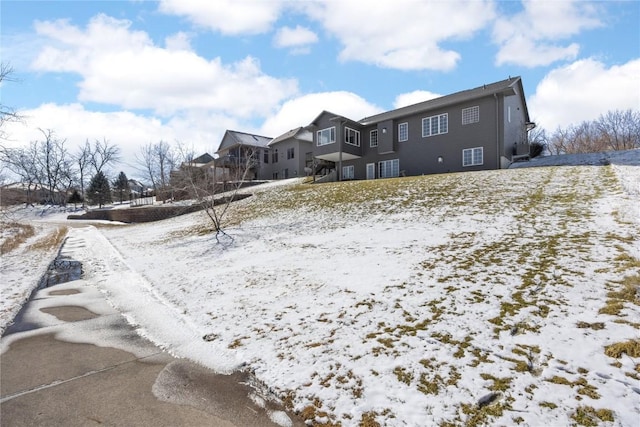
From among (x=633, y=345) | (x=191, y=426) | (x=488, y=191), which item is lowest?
(x=191, y=426)

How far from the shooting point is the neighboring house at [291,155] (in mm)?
36062

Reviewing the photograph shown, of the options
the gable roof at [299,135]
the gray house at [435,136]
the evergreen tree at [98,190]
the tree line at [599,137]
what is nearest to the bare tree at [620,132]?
the tree line at [599,137]

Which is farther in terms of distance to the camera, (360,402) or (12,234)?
(12,234)

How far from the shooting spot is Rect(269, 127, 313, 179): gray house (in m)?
36.0

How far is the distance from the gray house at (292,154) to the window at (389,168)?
31.6 ft

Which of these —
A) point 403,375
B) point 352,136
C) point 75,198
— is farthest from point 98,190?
point 403,375

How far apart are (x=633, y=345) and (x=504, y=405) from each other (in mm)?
1830

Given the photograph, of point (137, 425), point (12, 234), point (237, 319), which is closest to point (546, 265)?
point (237, 319)

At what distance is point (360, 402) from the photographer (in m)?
3.37

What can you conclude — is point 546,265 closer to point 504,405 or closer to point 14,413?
point 504,405

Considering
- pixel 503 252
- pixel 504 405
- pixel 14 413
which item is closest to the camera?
pixel 504 405

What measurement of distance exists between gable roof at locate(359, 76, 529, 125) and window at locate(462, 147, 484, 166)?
3428mm

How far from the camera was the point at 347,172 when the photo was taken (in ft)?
94.7

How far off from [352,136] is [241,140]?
18592mm
